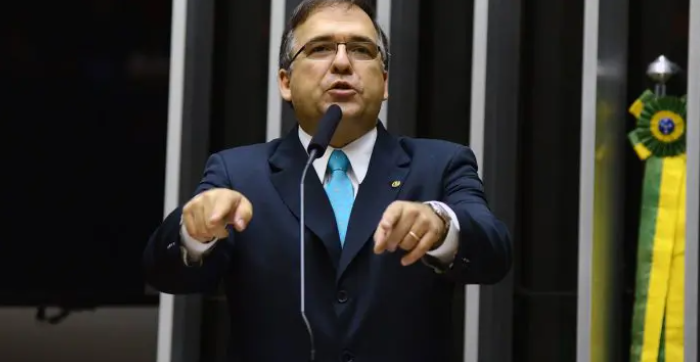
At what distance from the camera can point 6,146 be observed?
3164mm

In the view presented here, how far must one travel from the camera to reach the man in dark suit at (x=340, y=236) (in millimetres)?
1525

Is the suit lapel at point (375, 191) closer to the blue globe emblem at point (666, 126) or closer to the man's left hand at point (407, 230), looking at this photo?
the man's left hand at point (407, 230)

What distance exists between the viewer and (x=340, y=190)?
1.64 meters

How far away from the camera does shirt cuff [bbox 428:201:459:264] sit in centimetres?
145

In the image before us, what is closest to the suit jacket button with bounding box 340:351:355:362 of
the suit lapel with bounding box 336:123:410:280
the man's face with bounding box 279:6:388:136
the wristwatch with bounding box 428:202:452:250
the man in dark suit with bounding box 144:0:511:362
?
the man in dark suit with bounding box 144:0:511:362

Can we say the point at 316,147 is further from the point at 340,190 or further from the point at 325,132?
the point at 340,190

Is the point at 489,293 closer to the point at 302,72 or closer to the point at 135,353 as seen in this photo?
the point at 135,353

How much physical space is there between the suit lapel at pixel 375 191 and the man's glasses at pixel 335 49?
0.12 m

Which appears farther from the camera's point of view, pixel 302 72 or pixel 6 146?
pixel 6 146

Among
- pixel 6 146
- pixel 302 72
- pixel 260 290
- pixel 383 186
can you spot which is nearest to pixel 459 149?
pixel 383 186

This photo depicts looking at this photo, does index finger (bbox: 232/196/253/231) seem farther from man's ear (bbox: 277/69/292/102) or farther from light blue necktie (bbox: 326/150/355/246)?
man's ear (bbox: 277/69/292/102)

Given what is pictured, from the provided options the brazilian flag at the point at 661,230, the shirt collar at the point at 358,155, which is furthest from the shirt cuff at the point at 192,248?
the brazilian flag at the point at 661,230

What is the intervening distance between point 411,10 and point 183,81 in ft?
2.23

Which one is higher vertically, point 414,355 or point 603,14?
point 603,14
